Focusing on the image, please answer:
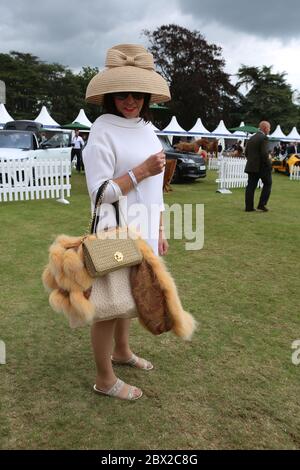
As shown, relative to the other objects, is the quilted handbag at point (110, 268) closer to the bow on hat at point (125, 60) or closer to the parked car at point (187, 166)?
Result: the bow on hat at point (125, 60)

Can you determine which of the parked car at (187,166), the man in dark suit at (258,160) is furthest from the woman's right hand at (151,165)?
the parked car at (187,166)

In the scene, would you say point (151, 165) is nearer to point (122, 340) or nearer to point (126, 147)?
point (126, 147)

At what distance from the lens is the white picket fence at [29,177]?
380 inches

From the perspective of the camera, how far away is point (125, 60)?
213cm

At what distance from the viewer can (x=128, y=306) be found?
6.76ft

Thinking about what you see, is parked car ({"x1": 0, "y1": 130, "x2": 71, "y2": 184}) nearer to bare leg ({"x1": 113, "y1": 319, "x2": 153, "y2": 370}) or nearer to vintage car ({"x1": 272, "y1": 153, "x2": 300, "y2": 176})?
bare leg ({"x1": 113, "y1": 319, "x2": 153, "y2": 370})

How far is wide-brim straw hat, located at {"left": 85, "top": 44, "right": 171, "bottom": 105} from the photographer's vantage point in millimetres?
2033

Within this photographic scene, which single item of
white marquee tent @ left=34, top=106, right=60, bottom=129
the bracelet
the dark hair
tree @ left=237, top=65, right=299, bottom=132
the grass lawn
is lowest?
the grass lawn

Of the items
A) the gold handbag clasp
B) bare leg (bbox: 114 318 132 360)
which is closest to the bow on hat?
the gold handbag clasp

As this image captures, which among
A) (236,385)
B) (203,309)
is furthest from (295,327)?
(236,385)

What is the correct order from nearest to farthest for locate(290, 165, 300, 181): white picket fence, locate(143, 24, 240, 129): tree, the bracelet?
the bracelet < locate(290, 165, 300, 181): white picket fence < locate(143, 24, 240, 129): tree

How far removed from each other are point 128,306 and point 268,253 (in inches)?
165

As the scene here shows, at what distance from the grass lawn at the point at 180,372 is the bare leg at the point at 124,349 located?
7 centimetres
